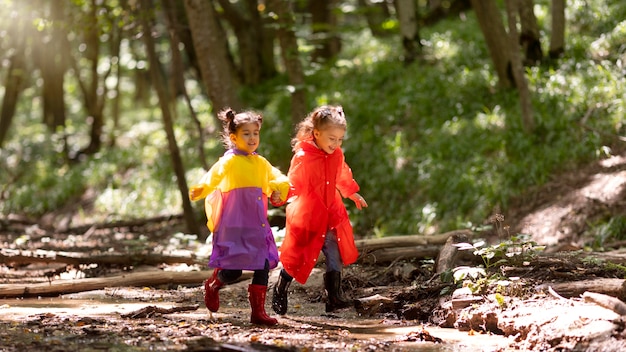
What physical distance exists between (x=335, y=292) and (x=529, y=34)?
9500 millimetres

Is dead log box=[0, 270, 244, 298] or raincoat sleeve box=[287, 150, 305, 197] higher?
raincoat sleeve box=[287, 150, 305, 197]

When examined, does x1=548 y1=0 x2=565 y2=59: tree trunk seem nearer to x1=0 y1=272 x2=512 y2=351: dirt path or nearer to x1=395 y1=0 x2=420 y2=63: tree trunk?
x1=395 y1=0 x2=420 y2=63: tree trunk

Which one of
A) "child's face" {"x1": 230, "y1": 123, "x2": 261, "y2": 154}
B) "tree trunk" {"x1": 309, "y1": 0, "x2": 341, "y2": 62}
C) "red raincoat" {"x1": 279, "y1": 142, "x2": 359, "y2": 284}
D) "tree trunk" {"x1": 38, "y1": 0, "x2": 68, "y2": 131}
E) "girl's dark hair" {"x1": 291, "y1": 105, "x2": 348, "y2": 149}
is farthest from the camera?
"tree trunk" {"x1": 38, "y1": 0, "x2": 68, "y2": 131}

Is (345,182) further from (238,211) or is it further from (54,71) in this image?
(54,71)

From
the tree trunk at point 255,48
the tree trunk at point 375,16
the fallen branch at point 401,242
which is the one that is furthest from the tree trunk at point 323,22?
the fallen branch at point 401,242

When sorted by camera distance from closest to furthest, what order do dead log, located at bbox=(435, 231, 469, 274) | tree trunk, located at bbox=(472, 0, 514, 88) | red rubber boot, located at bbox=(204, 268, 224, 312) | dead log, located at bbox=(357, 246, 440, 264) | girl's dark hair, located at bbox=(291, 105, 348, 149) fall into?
red rubber boot, located at bbox=(204, 268, 224, 312), girl's dark hair, located at bbox=(291, 105, 348, 149), dead log, located at bbox=(435, 231, 469, 274), dead log, located at bbox=(357, 246, 440, 264), tree trunk, located at bbox=(472, 0, 514, 88)

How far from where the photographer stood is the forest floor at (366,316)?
491 centimetres

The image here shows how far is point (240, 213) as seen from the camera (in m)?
6.01

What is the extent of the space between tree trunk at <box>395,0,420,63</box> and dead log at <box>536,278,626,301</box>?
11438 mm

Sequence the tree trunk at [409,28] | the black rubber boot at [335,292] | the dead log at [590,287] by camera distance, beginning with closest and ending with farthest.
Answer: the dead log at [590,287] → the black rubber boot at [335,292] → the tree trunk at [409,28]

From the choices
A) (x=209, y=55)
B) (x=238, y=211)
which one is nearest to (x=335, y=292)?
(x=238, y=211)

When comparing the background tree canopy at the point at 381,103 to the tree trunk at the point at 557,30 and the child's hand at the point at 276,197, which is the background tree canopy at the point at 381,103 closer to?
the tree trunk at the point at 557,30

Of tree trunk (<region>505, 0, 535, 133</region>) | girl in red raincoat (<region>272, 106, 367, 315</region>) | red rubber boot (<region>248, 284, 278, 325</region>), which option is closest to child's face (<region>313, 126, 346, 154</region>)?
girl in red raincoat (<region>272, 106, 367, 315</region>)

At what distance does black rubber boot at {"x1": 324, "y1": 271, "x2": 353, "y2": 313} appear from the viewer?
677 centimetres
